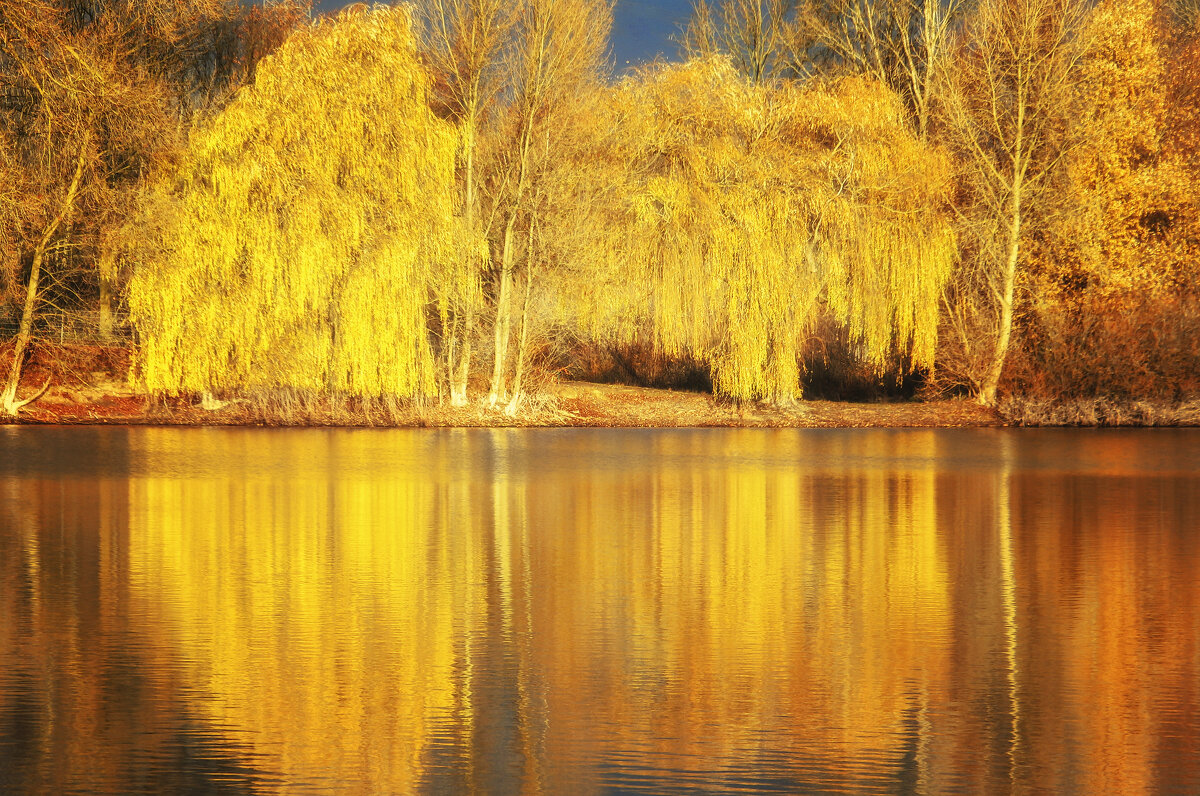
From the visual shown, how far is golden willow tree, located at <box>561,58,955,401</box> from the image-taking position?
3412 cm

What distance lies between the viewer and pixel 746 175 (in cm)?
3506

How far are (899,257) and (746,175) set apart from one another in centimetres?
487

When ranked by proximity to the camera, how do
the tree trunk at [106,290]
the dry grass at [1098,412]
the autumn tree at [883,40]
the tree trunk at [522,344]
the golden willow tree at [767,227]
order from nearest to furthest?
the tree trunk at [106,290] < the dry grass at [1098,412] < the tree trunk at [522,344] < the golden willow tree at [767,227] < the autumn tree at [883,40]

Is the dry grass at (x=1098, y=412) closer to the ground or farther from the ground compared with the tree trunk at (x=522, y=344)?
closer to the ground

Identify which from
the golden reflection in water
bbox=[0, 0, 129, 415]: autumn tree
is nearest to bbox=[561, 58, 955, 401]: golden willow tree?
bbox=[0, 0, 129, 415]: autumn tree

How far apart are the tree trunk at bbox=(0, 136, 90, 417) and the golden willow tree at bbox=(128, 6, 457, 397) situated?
211 centimetres

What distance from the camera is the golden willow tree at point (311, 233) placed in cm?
3064

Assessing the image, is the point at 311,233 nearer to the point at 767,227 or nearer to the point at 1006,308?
the point at 767,227

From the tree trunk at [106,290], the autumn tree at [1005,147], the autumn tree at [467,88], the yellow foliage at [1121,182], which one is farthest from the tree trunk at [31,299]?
the yellow foliage at [1121,182]

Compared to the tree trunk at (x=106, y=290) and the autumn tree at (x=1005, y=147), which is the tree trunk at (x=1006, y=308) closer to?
the autumn tree at (x=1005, y=147)

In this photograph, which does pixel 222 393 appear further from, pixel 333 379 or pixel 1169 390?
pixel 1169 390

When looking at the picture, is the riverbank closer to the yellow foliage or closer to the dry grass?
the dry grass

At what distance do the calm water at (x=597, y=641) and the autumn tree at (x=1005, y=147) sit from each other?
60.4ft

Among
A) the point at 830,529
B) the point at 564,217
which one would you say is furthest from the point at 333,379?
the point at 830,529
